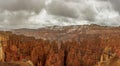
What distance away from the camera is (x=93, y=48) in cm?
16662

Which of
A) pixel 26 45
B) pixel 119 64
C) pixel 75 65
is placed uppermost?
pixel 119 64

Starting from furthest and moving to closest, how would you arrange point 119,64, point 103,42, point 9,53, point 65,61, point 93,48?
point 103,42 < point 93,48 < point 65,61 < point 9,53 < point 119,64

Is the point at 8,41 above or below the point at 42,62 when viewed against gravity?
above

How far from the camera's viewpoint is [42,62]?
150750mm

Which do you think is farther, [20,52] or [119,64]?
[20,52]

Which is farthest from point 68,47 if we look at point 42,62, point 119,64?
point 119,64

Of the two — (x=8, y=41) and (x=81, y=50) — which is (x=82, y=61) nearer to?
(x=81, y=50)

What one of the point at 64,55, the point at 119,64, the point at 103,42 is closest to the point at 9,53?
the point at 64,55

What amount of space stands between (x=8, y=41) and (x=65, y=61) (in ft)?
111

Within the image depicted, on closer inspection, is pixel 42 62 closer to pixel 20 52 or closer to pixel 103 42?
pixel 20 52

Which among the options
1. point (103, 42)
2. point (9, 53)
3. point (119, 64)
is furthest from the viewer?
point (103, 42)

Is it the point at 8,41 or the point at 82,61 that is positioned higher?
the point at 8,41

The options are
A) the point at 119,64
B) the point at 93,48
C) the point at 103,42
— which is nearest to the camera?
the point at 119,64

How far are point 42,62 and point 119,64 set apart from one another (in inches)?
5049
